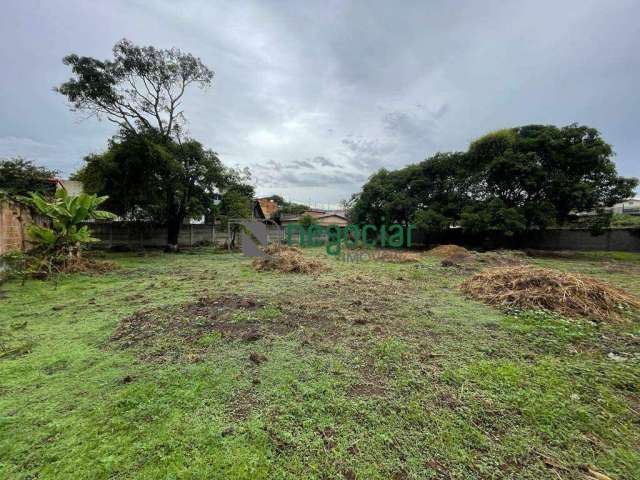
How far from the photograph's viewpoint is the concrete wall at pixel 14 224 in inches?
203

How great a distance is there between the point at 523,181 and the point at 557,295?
9.14m

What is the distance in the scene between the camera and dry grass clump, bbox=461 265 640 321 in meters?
3.50

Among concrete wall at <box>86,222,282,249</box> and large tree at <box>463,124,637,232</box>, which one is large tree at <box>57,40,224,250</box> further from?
large tree at <box>463,124,637,232</box>

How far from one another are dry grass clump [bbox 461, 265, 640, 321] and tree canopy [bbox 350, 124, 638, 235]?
737cm

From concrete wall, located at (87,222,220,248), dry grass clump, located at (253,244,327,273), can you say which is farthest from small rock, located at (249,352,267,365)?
concrete wall, located at (87,222,220,248)

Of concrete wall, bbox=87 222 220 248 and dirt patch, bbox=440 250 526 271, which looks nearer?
dirt patch, bbox=440 250 526 271

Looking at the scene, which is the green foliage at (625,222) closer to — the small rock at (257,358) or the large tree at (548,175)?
the large tree at (548,175)

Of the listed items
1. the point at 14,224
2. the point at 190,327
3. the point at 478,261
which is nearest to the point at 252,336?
the point at 190,327

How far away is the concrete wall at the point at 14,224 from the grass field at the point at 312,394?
2.83 meters

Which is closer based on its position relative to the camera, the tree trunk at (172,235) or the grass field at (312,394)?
the grass field at (312,394)

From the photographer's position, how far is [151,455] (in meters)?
1.31

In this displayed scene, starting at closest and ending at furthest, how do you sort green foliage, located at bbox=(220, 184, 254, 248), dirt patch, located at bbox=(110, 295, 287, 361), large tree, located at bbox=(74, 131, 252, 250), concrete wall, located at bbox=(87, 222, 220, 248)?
dirt patch, located at bbox=(110, 295, 287, 361) → large tree, located at bbox=(74, 131, 252, 250) → concrete wall, located at bbox=(87, 222, 220, 248) → green foliage, located at bbox=(220, 184, 254, 248)

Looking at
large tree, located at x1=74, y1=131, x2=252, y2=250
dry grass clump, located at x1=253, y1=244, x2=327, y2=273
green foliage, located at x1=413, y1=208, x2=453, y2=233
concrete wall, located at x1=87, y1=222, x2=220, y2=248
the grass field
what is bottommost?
the grass field

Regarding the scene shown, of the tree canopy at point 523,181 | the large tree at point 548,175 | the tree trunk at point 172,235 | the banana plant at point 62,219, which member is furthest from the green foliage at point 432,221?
the banana plant at point 62,219
